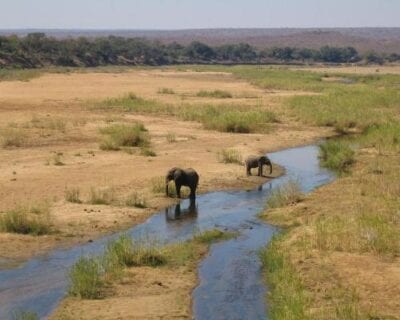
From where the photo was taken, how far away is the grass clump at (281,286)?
9.19 metres

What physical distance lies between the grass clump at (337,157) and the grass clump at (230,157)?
2762 mm

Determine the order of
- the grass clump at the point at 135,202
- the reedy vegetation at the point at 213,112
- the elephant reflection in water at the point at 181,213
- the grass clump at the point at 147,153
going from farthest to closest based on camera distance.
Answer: the reedy vegetation at the point at 213,112 < the grass clump at the point at 147,153 < the grass clump at the point at 135,202 < the elephant reflection in water at the point at 181,213

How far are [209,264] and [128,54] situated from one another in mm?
98851

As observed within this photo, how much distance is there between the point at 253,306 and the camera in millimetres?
10180

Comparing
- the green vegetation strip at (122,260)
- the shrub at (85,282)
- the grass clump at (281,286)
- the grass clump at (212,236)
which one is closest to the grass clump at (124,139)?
the grass clump at (212,236)

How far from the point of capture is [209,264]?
40.1ft

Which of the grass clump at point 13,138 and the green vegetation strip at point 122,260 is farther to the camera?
the grass clump at point 13,138

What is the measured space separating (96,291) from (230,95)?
36.7 metres

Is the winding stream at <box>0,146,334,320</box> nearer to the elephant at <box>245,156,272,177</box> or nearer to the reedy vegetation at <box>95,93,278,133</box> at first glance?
the elephant at <box>245,156,272,177</box>

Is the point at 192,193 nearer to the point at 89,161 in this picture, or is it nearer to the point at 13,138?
the point at 89,161

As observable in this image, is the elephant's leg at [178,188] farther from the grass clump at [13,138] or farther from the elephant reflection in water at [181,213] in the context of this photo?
the grass clump at [13,138]

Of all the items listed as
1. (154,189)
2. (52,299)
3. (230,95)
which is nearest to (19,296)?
(52,299)

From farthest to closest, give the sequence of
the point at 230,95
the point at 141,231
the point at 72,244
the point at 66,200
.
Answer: the point at 230,95
the point at 66,200
the point at 141,231
the point at 72,244

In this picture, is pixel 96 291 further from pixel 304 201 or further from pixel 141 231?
pixel 304 201
